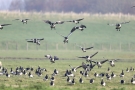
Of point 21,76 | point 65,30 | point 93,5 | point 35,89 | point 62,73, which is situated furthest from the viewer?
point 93,5

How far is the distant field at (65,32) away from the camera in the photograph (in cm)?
9050

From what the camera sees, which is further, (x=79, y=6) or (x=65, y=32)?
(x=79, y=6)

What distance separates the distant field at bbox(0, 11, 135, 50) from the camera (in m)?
90.5

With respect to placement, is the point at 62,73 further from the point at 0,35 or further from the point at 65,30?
the point at 65,30

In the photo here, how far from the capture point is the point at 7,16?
107 m

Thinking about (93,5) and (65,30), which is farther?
(93,5)

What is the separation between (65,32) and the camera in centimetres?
9900

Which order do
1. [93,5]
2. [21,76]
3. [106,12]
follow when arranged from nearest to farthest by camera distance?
[21,76], [106,12], [93,5]

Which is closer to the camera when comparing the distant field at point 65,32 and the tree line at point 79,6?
the distant field at point 65,32

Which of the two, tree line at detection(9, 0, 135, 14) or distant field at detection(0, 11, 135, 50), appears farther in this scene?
tree line at detection(9, 0, 135, 14)

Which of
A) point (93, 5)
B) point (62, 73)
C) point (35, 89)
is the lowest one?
point (93, 5)

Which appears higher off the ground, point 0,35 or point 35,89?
point 35,89

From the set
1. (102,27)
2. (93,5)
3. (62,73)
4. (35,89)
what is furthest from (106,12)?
(35,89)

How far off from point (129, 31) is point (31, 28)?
1599 cm
